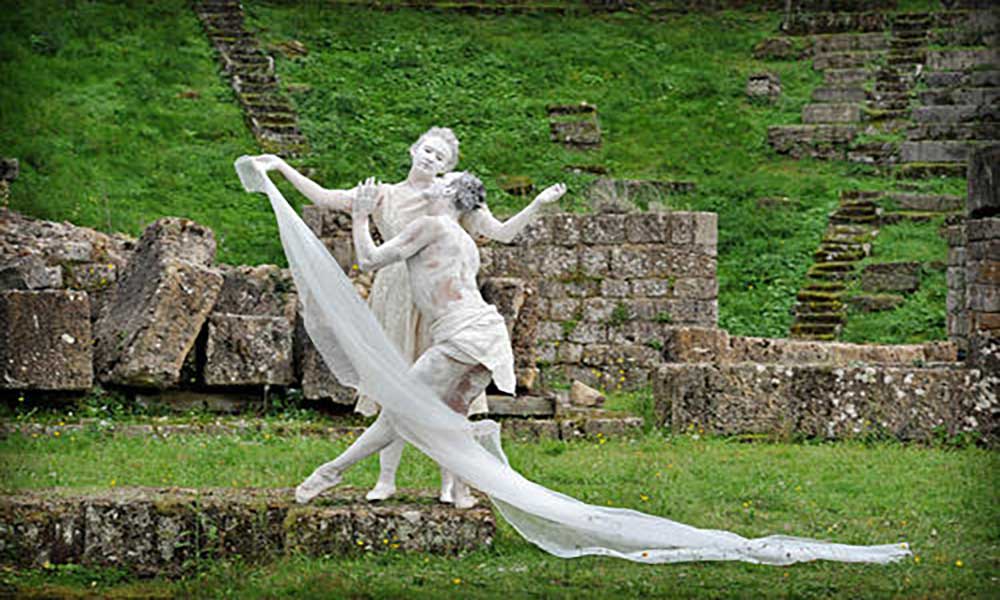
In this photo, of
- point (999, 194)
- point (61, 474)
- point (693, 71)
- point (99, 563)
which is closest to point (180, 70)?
point (693, 71)

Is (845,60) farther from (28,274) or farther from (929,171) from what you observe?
(28,274)

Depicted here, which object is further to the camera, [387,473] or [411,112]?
[411,112]

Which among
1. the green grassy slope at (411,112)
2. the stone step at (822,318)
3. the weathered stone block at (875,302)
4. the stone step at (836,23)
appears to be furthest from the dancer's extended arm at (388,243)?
the stone step at (836,23)

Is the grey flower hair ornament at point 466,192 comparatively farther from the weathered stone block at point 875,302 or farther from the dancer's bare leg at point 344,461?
the weathered stone block at point 875,302

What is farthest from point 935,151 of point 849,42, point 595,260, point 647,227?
point 595,260

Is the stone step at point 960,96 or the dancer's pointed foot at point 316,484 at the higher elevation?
the stone step at point 960,96

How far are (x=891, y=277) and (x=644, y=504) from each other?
12157 mm

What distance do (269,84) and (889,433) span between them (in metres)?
17.5

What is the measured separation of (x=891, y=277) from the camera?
20.5 metres

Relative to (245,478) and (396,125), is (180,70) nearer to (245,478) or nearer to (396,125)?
(396,125)

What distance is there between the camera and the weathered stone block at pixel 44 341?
11695 mm

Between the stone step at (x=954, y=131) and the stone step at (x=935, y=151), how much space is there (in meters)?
0.33

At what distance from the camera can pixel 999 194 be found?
14461 millimetres

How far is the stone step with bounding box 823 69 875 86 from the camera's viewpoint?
28922 millimetres
